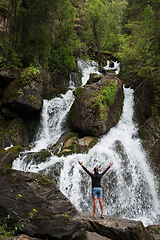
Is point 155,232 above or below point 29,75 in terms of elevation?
below

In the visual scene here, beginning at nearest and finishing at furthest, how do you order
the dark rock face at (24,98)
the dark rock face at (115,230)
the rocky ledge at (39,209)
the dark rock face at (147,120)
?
the rocky ledge at (39,209)
the dark rock face at (115,230)
the dark rock face at (147,120)
the dark rock face at (24,98)

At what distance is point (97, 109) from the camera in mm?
9695

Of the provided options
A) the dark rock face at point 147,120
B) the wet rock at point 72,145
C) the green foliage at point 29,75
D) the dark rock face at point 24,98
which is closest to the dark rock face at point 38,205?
the wet rock at point 72,145

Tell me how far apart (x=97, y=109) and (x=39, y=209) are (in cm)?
671

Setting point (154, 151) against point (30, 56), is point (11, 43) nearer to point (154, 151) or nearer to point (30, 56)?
point (30, 56)

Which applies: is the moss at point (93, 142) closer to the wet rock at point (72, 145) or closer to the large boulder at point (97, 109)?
the wet rock at point (72, 145)

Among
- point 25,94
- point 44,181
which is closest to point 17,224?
point 44,181

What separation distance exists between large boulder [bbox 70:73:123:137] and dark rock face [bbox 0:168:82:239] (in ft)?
18.2

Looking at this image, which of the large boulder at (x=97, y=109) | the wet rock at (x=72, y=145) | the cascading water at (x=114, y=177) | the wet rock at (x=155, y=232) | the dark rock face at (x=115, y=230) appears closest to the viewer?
the dark rock face at (x=115, y=230)

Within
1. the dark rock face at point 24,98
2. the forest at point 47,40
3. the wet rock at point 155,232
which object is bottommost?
the wet rock at point 155,232

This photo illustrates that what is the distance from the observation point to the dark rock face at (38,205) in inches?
145

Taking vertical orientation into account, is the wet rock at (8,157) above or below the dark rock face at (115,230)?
below

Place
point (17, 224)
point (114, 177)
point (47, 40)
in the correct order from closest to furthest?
point (17, 224) → point (114, 177) → point (47, 40)

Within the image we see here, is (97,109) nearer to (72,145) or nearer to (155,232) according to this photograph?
(72,145)
